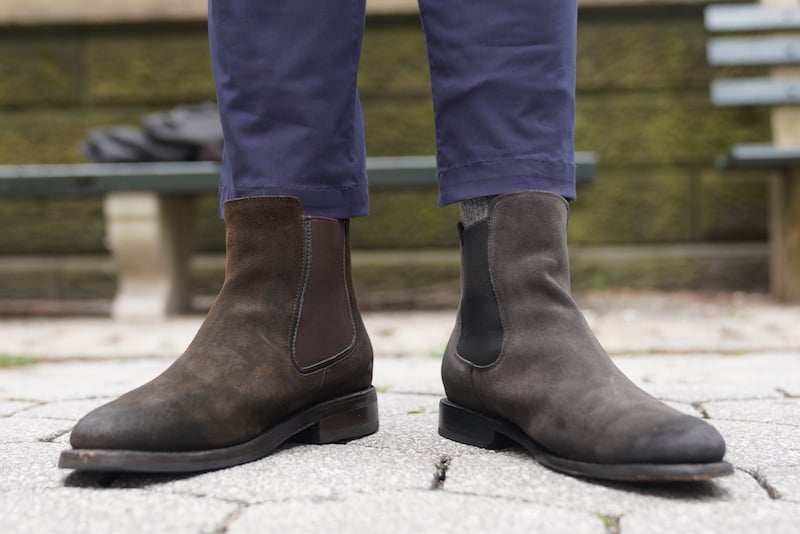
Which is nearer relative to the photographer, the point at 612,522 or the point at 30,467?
the point at 612,522

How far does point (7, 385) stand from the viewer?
1.98 m

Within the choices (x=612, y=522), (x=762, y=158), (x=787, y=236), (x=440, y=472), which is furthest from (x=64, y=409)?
(x=787, y=236)

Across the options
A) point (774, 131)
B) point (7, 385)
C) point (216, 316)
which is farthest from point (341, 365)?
point (774, 131)

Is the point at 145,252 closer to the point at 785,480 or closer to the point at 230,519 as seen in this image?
the point at 230,519

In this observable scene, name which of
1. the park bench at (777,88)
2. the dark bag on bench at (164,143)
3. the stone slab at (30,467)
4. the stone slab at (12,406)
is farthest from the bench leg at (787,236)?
the stone slab at (30,467)

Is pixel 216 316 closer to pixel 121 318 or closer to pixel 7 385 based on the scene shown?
pixel 7 385

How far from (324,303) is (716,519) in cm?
56

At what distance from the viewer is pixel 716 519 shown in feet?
2.82

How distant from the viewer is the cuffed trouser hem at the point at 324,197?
1.15 metres

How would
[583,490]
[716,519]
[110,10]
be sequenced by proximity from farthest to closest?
[110,10], [583,490], [716,519]

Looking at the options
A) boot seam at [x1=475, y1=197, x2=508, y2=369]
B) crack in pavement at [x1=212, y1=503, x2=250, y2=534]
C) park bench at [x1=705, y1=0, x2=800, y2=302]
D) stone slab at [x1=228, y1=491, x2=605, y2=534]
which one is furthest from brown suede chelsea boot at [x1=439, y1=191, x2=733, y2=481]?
park bench at [x1=705, y1=0, x2=800, y2=302]

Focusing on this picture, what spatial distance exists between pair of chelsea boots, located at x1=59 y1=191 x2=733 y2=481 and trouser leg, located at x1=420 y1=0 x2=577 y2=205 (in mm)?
38

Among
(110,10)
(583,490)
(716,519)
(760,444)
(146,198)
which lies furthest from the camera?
(110,10)

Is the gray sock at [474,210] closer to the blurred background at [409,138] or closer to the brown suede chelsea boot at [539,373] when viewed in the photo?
the brown suede chelsea boot at [539,373]
